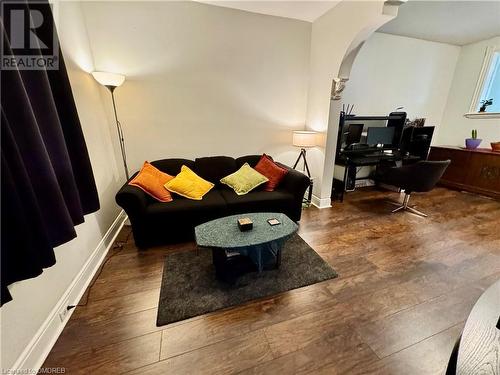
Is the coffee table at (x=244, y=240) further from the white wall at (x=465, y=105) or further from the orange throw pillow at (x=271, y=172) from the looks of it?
the white wall at (x=465, y=105)

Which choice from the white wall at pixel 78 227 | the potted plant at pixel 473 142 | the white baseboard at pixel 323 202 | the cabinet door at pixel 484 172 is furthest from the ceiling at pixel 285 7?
the cabinet door at pixel 484 172

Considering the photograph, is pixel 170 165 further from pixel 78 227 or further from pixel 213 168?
pixel 78 227

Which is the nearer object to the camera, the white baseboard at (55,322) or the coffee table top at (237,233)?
the white baseboard at (55,322)

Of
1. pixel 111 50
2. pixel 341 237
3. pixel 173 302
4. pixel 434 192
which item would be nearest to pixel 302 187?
pixel 341 237

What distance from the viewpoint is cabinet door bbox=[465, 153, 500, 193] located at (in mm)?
3465

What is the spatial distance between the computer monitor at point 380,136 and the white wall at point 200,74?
130cm

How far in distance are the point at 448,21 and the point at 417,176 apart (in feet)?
7.82

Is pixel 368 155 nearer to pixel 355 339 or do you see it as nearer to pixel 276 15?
pixel 276 15

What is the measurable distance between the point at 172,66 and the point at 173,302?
2664 millimetres

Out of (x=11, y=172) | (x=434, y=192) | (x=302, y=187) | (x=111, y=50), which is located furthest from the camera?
(x=434, y=192)

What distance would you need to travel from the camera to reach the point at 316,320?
146 centimetres

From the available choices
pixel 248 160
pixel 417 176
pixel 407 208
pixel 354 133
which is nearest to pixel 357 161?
pixel 354 133

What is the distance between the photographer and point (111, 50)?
95.8 inches

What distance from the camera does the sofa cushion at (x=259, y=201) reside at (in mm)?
2426
